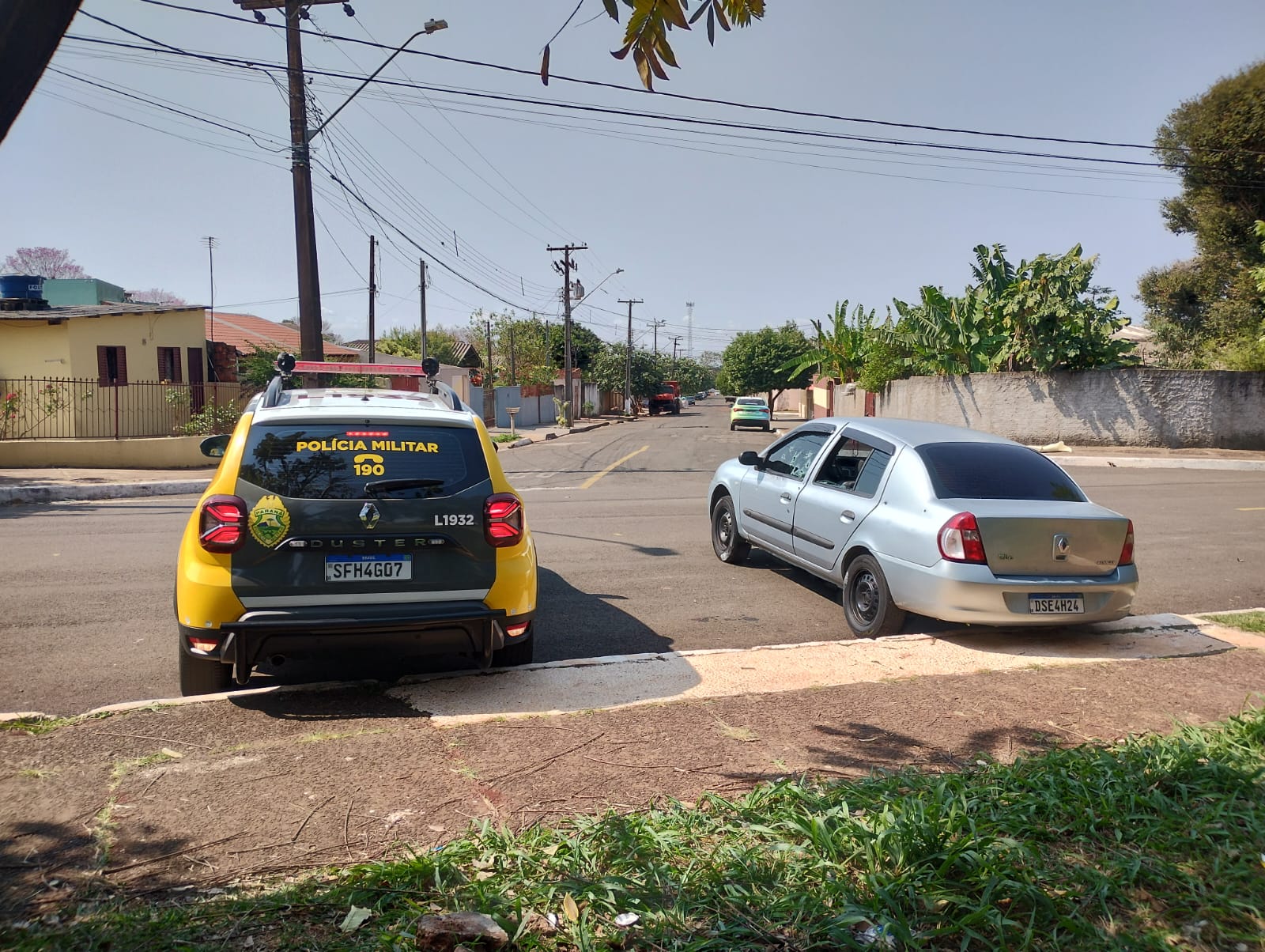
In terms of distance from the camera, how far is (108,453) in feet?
62.2

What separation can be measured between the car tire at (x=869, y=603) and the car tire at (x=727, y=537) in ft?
7.04

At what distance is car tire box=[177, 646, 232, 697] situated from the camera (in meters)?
4.84

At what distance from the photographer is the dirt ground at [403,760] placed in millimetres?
3199

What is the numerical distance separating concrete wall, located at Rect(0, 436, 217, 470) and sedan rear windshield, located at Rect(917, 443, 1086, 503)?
16.3 metres

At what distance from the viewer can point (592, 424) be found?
161 feet

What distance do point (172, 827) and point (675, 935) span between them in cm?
192

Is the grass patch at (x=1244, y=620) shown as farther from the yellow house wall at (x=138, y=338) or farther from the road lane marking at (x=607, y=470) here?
the yellow house wall at (x=138, y=338)

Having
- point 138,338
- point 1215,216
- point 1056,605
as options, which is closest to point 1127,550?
point 1056,605

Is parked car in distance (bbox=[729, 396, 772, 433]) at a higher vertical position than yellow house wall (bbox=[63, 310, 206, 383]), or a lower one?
lower

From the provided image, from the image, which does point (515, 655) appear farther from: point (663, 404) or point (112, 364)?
point (663, 404)

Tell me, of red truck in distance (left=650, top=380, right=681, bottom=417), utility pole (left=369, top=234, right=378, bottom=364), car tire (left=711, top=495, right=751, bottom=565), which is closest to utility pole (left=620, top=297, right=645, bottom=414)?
red truck in distance (left=650, top=380, right=681, bottom=417)

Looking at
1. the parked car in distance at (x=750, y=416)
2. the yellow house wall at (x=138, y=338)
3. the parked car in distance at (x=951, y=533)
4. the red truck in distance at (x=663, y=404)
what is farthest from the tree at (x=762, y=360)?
the parked car in distance at (x=951, y=533)

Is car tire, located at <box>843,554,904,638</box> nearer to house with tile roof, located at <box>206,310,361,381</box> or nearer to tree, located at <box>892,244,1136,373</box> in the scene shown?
tree, located at <box>892,244,1136,373</box>

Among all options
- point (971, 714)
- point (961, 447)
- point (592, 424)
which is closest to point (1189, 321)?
point (592, 424)
